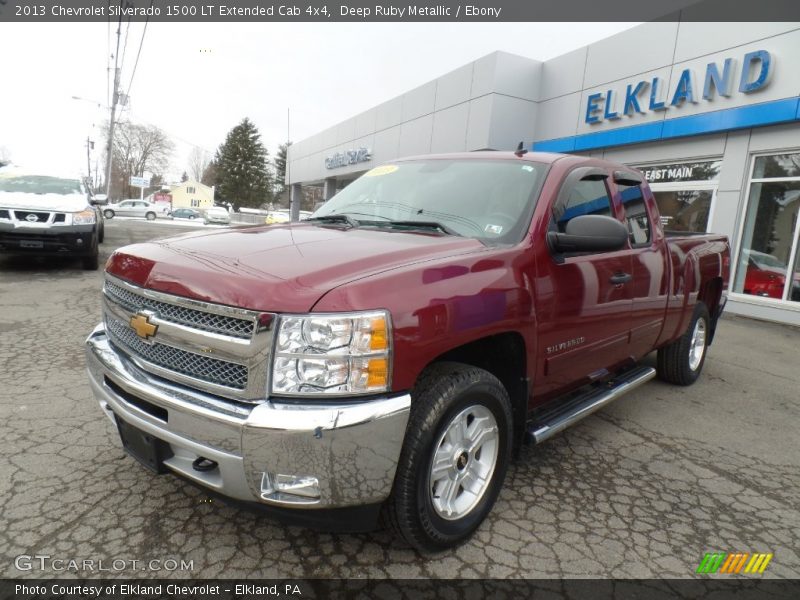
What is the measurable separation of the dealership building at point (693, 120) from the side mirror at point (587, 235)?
324 inches

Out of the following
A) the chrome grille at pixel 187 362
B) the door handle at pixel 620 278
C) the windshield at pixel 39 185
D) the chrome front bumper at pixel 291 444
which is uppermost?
the windshield at pixel 39 185

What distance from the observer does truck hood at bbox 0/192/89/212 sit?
7742 millimetres

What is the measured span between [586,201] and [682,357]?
2399mm

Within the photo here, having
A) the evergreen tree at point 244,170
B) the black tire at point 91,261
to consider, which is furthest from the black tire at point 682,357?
the evergreen tree at point 244,170

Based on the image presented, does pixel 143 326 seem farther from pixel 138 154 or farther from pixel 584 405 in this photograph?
pixel 138 154

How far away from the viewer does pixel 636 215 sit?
12.2 ft

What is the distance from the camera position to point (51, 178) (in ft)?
30.1

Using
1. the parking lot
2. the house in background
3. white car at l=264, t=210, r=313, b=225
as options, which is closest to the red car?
the parking lot

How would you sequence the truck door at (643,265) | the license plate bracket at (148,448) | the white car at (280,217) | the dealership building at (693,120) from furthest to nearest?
the dealership building at (693,120) < the white car at (280,217) < the truck door at (643,265) < the license plate bracket at (148,448)

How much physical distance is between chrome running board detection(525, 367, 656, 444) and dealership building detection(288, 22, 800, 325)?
724 centimetres

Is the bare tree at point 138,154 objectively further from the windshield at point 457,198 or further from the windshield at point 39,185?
the windshield at point 457,198

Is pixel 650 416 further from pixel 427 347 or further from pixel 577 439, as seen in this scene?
pixel 427 347

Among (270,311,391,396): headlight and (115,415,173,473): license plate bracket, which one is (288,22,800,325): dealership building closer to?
(115,415,173,473): license plate bracket

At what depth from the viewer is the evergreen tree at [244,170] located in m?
62.9
